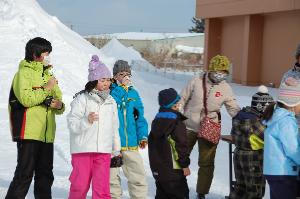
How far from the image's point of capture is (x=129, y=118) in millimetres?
6090

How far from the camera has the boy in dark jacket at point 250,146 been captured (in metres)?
5.64

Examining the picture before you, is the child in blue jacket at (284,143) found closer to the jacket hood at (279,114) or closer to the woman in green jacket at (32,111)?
the jacket hood at (279,114)

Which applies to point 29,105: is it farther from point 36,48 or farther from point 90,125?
point 90,125

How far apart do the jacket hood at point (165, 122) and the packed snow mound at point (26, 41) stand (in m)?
8.51

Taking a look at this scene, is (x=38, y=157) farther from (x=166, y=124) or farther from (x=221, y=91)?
(x=221, y=91)

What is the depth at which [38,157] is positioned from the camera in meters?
5.86

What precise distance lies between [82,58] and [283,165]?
506 inches

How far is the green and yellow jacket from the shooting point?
5559mm

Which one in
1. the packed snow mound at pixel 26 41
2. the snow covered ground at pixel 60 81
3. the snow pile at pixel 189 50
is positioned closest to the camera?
the snow covered ground at pixel 60 81

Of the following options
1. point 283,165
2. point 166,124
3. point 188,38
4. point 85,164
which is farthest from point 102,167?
point 188,38

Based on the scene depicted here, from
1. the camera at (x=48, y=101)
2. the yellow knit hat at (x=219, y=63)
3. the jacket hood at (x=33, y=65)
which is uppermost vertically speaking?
the yellow knit hat at (x=219, y=63)

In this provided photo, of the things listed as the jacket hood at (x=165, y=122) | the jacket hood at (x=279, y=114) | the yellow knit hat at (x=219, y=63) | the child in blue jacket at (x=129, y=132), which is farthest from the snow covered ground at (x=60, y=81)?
the jacket hood at (x=279, y=114)

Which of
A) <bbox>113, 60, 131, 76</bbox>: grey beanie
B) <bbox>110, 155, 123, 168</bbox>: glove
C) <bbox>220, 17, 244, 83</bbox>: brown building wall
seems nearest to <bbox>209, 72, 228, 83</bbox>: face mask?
<bbox>113, 60, 131, 76</bbox>: grey beanie

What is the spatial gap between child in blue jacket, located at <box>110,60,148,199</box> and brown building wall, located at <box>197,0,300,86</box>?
53.2 feet
